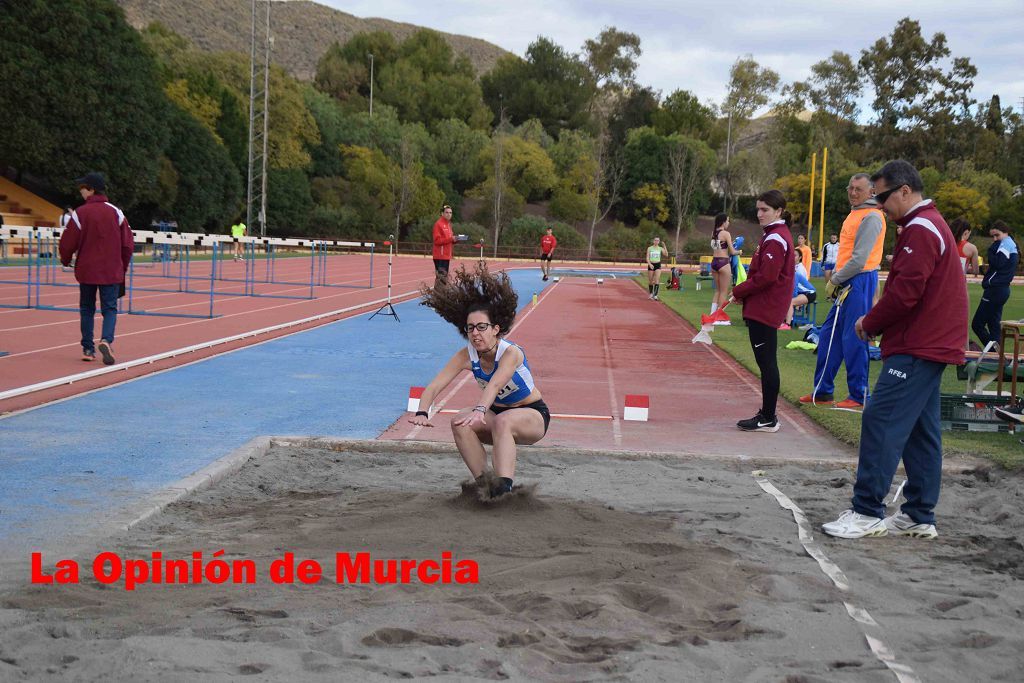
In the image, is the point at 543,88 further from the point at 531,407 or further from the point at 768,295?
the point at 531,407

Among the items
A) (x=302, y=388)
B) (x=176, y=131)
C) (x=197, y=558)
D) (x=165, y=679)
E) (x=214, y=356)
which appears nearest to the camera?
(x=165, y=679)

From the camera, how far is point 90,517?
209 inches

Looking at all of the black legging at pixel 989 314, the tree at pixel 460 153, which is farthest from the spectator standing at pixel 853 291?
the tree at pixel 460 153

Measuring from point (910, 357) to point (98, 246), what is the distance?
8.42 metres

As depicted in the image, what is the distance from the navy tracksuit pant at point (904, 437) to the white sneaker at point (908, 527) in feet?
0.12

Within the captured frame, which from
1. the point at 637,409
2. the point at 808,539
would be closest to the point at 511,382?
the point at 808,539

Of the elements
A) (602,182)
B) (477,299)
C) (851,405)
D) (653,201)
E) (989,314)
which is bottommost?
(851,405)

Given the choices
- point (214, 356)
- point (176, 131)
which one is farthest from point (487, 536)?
point (176, 131)

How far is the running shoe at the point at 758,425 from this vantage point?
856cm

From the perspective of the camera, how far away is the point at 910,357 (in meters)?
5.33

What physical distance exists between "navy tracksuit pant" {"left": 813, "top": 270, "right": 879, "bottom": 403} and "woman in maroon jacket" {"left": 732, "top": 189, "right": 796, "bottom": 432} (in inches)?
25.2

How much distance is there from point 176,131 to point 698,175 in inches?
1430

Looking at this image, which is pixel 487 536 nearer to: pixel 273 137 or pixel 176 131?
pixel 176 131

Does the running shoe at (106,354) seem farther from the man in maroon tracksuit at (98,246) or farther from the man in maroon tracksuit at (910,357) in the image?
the man in maroon tracksuit at (910,357)
